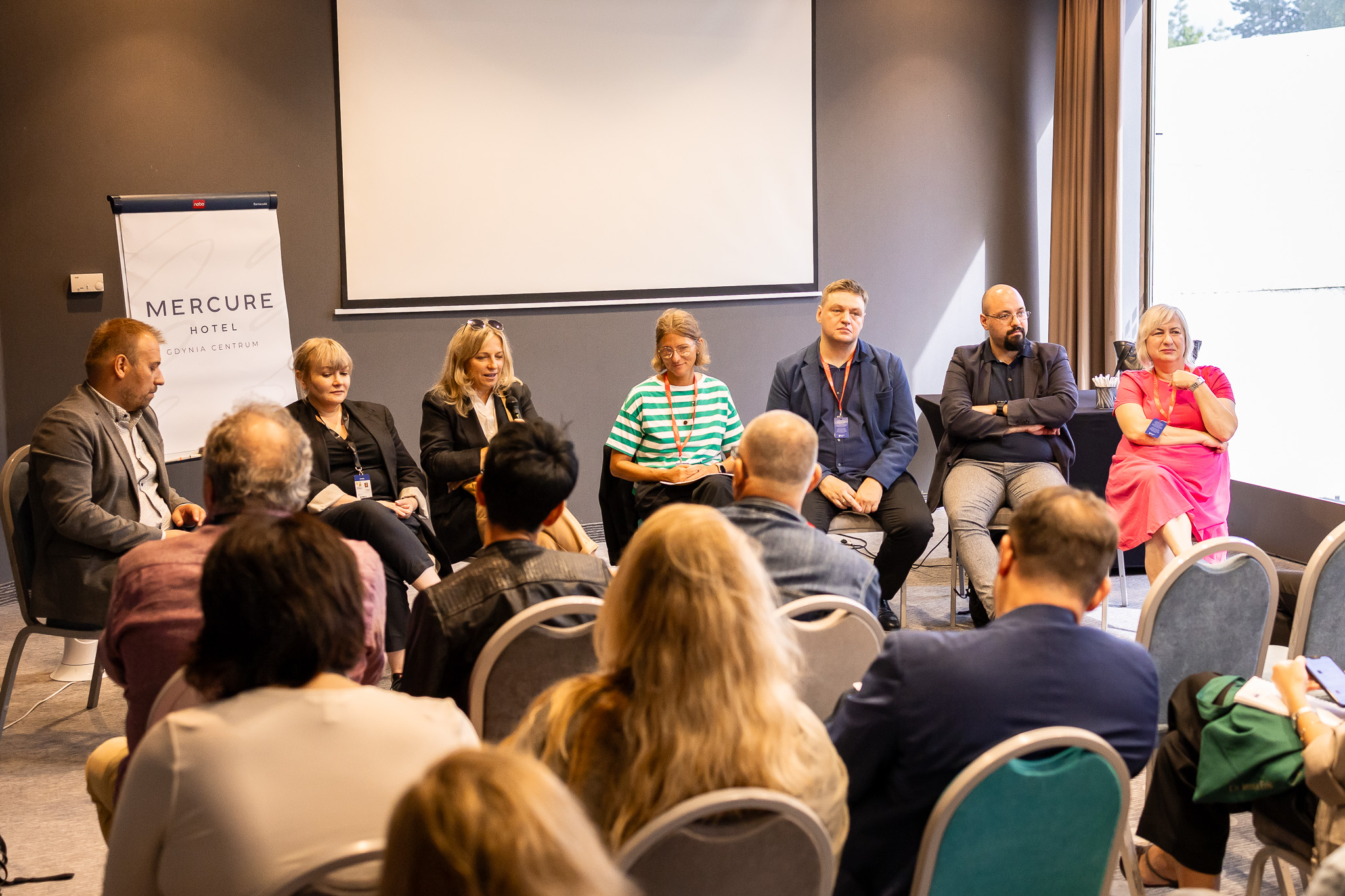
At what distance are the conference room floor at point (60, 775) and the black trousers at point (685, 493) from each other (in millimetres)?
982

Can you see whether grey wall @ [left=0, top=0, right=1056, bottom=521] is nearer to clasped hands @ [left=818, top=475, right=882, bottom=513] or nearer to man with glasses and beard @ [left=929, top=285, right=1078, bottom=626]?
man with glasses and beard @ [left=929, top=285, right=1078, bottom=626]

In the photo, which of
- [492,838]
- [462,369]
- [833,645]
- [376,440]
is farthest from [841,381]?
[492,838]

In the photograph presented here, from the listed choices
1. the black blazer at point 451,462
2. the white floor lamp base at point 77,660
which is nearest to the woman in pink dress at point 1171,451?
the black blazer at point 451,462

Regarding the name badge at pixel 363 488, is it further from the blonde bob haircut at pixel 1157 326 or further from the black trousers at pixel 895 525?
the blonde bob haircut at pixel 1157 326

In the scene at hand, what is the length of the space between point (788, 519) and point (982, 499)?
2.01m

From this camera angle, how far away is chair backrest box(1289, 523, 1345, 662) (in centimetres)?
238

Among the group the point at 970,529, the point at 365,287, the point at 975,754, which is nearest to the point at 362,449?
the point at 365,287

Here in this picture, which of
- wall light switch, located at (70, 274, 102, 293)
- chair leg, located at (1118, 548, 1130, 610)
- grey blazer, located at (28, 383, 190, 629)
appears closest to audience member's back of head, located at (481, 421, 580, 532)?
grey blazer, located at (28, 383, 190, 629)

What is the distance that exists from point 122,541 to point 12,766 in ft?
2.32

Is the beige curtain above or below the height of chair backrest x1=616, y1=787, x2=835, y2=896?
above

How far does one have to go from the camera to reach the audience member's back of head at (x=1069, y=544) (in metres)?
1.67

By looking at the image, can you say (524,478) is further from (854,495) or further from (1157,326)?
(1157,326)

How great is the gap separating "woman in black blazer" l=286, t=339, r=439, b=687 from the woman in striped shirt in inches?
31.7

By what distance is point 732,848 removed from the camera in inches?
48.6
